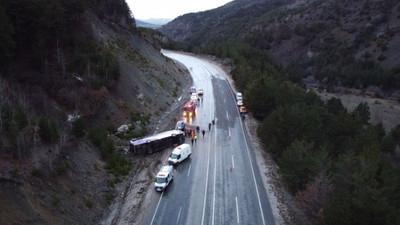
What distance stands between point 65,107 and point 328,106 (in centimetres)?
5658

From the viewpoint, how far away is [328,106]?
75.4 metres

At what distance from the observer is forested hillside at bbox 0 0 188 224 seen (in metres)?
25.0

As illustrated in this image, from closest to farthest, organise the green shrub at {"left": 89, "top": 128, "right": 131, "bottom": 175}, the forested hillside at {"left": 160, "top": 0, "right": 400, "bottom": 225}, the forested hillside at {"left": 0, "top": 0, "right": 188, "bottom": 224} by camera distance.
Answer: the forested hillside at {"left": 0, "top": 0, "right": 188, "bottom": 224}
the forested hillside at {"left": 160, "top": 0, "right": 400, "bottom": 225}
the green shrub at {"left": 89, "top": 128, "right": 131, "bottom": 175}

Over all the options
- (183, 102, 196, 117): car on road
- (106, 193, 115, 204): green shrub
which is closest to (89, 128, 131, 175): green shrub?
(106, 193, 115, 204): green shrub

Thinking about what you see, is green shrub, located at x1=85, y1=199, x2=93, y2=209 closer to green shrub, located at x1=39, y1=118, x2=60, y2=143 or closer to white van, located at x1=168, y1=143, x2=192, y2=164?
green shrub, located at x1=39, y1=118, x2=60, y2=143

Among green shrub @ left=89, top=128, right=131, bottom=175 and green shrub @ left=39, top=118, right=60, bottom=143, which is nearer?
green shrub @ left=39, top=118, right=60, bottom=143

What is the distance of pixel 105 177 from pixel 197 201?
30.8 feet

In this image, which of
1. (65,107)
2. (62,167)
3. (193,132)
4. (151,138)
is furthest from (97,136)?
(193,132)

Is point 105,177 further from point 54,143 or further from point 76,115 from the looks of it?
point 76,115

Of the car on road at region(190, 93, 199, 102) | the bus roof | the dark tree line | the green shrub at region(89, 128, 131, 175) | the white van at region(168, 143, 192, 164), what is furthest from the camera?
the car on road at region(190, 93, 199, 102)

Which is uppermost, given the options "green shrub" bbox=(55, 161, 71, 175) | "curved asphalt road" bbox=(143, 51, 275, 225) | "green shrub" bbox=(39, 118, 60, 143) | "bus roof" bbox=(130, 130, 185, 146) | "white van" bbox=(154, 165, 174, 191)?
"green shrub" bbox=(39, 118, 60, 143)

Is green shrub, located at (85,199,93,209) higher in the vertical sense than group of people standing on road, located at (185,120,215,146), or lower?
lower

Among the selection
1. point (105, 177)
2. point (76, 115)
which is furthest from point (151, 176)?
point (76, 115)

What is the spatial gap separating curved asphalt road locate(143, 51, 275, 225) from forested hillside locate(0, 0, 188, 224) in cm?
590
